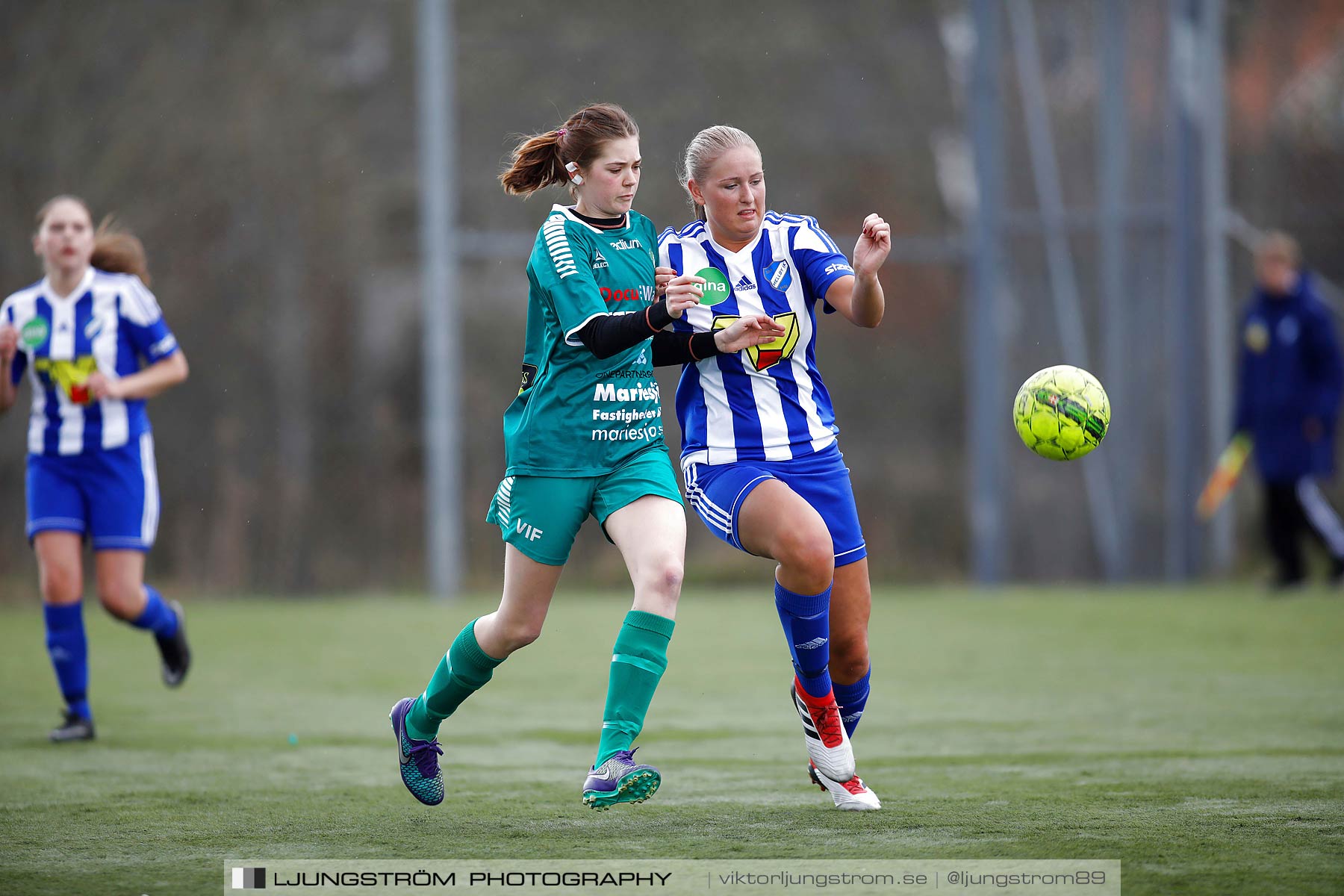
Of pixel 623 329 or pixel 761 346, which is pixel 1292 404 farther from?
pixel 623 329

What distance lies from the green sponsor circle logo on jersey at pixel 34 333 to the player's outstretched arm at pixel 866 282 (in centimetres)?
327

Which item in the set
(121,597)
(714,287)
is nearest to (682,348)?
(714,287)

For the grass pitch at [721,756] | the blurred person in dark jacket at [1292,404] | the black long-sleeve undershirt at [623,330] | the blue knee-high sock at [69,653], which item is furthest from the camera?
the blurred person in dark jacket at [1292,404]

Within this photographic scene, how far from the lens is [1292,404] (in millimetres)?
11078

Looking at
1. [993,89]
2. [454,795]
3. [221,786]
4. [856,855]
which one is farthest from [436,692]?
[993,89]

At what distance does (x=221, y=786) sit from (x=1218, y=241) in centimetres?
1031

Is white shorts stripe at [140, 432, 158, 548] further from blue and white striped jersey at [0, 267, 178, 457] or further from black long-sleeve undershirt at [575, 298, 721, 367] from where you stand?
black long-sleeve undershirt at [575, 298, 721, 367]

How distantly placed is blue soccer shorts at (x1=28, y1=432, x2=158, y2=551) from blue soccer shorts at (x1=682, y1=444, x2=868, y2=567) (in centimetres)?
265

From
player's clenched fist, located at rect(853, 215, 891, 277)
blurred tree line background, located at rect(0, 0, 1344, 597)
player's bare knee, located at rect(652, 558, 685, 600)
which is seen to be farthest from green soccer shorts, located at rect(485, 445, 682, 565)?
blurred tree line background, located at rect(0, 0, 1344, 597)

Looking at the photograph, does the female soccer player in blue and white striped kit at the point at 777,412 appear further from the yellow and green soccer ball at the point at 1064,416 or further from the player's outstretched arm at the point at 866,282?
the yellow and green soccer ball at the point at 1064,416

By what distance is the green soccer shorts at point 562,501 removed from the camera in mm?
4285

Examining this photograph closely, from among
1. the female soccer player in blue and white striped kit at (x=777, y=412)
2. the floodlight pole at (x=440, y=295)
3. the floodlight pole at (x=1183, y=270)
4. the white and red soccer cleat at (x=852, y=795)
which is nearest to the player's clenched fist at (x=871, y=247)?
the female soccer player in blue and white striped kit at (x=777, y=412)

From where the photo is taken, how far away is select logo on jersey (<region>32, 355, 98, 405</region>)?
242 inches

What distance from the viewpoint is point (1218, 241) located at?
1304 cm
